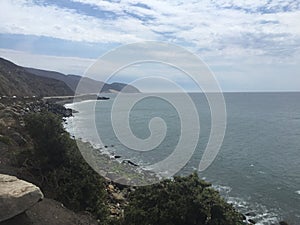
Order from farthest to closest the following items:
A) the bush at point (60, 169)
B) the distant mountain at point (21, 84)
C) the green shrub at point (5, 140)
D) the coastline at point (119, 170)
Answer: the distant mountain at point (21, 84) < the coastline at point (119, 170) < the green shrub at point (5, 140) < the bush at point (60, 169)

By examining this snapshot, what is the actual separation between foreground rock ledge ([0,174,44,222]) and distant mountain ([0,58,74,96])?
224 feet

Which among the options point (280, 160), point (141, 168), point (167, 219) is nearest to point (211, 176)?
point (141, 168)

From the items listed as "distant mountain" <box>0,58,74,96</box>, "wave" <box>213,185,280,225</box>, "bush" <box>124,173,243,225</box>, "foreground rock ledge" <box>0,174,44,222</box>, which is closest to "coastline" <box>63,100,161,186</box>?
"wave" <box>213,185,280,225</box>

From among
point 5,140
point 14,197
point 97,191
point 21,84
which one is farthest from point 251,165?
point 21,84

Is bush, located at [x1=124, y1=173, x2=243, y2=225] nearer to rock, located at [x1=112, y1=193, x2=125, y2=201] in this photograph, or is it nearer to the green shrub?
rock, located at [x1=112, y1=193, x2=125, y2=201]

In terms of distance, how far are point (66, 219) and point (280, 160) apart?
2946 centimetres

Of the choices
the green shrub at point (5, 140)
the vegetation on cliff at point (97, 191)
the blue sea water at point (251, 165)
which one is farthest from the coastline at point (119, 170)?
the vegetation on cliff at point (97, 191)

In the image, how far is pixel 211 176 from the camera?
30172mm

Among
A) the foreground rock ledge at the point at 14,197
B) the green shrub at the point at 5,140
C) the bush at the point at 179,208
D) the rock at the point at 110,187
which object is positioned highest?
the foreground rock ledge at the point at 14,197

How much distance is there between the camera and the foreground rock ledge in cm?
991

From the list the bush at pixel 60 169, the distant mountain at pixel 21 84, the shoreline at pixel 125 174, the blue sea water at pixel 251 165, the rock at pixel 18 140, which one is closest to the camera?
the bush at pixel 60 169

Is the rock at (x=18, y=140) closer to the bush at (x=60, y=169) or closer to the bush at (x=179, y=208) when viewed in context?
the bush at (x=60, y=169)

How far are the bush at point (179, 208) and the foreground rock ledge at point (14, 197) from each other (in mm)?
4523

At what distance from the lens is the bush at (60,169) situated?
16094 millimetres
